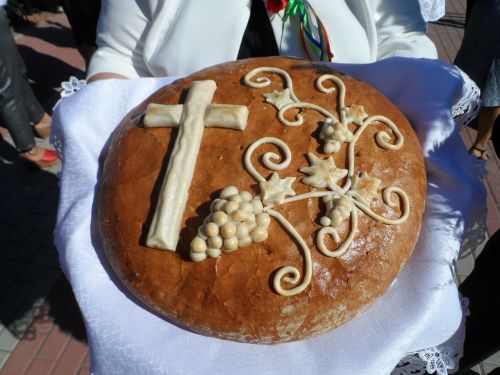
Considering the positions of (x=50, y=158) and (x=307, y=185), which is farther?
(x=50, y=158)

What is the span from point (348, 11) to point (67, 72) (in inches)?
211

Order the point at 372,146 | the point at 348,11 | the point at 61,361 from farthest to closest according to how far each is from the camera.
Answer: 1. the point at 61,361
2. the point at 348,11
3. the point at 372,146

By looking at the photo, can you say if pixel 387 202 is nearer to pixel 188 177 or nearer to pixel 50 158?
pixel 188 177

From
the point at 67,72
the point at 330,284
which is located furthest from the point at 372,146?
the point at 67,72

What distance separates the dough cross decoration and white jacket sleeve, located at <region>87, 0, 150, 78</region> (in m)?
0.65

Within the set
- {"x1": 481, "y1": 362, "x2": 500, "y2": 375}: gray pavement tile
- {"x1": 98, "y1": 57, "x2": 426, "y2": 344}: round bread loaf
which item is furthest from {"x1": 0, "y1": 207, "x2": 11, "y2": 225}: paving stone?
{"x1": 481, "y1": 362, "x2": 500, "y2": 375}: gray pavement tile

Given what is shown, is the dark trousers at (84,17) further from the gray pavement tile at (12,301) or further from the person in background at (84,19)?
the gray pavement tile at (12,301)

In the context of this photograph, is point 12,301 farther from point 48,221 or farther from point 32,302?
point 48,221

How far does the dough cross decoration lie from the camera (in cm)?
143

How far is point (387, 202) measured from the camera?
150 cm

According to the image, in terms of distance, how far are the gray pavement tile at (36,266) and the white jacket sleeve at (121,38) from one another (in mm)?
2240

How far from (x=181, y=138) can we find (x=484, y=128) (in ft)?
12.5

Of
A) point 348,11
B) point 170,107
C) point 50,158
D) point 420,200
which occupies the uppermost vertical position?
point 348,11

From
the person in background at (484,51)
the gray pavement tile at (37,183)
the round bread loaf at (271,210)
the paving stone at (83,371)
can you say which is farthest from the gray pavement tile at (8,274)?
the person in background at (484,51)
